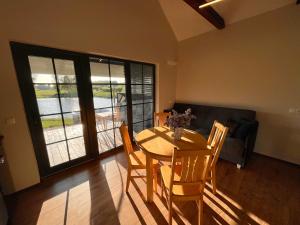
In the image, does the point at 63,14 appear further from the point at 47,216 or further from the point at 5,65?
the point at 47,216

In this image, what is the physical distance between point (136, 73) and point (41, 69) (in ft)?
5.51

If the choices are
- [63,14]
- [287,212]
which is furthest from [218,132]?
[63,14]

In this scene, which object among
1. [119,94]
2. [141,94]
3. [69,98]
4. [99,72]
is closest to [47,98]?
[69,98]

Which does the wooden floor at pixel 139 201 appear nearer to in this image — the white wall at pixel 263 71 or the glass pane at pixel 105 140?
the glass pane at pixel 105 140

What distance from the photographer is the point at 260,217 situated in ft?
4.98

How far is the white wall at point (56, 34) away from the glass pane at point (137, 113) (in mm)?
1081

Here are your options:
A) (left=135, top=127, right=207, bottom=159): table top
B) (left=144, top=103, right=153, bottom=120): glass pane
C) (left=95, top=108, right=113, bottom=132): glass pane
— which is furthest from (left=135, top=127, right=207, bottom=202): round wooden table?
(left=144, top=103, right=153, bottom=120): glass pane

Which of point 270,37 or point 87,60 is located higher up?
point 270,37

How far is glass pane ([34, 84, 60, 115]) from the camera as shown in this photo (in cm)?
192

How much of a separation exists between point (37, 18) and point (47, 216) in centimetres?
233

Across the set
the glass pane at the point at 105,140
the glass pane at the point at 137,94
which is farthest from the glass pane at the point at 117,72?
the glass pane at the point at 105,140

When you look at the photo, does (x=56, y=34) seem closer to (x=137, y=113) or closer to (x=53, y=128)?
(x=53, y=128)

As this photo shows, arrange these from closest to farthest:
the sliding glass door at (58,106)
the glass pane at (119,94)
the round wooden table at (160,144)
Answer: the round wooden table at (160,144), the sliding glass door at (58,106), the glass pane at (119,94)

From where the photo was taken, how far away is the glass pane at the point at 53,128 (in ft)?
6.71
